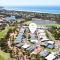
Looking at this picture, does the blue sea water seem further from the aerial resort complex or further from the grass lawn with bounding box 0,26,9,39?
the grass lawn with bounding box 0,26,9,39

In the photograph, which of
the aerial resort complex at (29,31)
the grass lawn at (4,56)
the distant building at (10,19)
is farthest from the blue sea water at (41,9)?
the grass lawn at (4,56)

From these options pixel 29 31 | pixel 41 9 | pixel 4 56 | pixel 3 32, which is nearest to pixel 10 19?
pixel 3 32

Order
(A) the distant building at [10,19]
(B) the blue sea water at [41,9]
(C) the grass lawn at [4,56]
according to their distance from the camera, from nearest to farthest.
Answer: (C) the grass lawn at [4,56]
(B) the blue sea water at [41,9]
(A) the distant building at [10,19]

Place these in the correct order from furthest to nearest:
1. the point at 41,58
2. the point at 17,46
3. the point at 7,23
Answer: the point at 7,23 → the point at 17,46 → the point at 41,58

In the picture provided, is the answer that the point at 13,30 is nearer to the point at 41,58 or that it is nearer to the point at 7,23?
the point at 7,23

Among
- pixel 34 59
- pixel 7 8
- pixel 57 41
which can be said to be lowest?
pixel 34 59

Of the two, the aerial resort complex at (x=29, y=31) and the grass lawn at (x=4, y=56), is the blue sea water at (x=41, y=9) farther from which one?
the grass lawn at (x=4, y=56)

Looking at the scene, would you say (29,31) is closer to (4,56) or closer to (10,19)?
(10,19)

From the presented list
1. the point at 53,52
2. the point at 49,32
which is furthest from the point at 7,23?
the point at 53,52

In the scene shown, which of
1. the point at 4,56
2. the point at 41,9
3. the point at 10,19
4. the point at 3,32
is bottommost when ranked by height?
the point at 4,56
